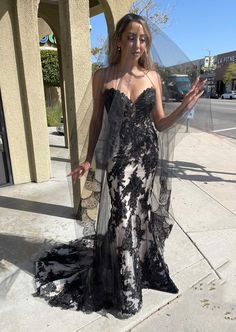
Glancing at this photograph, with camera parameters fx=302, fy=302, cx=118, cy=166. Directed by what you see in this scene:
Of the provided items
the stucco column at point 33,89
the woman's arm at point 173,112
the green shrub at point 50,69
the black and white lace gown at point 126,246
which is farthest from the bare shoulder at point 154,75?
the green shrub at point 50,69

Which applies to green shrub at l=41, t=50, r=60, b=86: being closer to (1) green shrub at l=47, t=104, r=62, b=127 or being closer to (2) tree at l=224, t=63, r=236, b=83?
(1) green shrub at l=47, t=104, r=62, b=127

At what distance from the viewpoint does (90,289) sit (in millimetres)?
2480

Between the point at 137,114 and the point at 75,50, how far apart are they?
1.54 meters

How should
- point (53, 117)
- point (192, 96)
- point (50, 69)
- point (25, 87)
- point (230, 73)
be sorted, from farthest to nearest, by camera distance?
point (230, 73) < point (50, 69) < point (53, 117) < point (25, 87) < point (192, 96)

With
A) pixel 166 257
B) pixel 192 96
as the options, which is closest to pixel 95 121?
pixel 192 96

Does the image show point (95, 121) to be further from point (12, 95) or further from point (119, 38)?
point (12, 95)

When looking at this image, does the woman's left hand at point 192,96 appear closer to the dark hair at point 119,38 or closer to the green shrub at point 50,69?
the dark hair at point 119,38

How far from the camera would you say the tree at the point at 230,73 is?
55938mm

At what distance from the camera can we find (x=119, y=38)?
81.4 inches

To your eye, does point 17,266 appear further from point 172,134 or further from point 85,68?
point 85,68

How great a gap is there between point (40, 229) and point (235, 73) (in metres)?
60.3

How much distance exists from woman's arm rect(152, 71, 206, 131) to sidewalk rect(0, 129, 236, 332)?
139cm

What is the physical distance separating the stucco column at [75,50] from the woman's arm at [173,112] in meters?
1.06

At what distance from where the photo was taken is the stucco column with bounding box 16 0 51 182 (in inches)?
177
